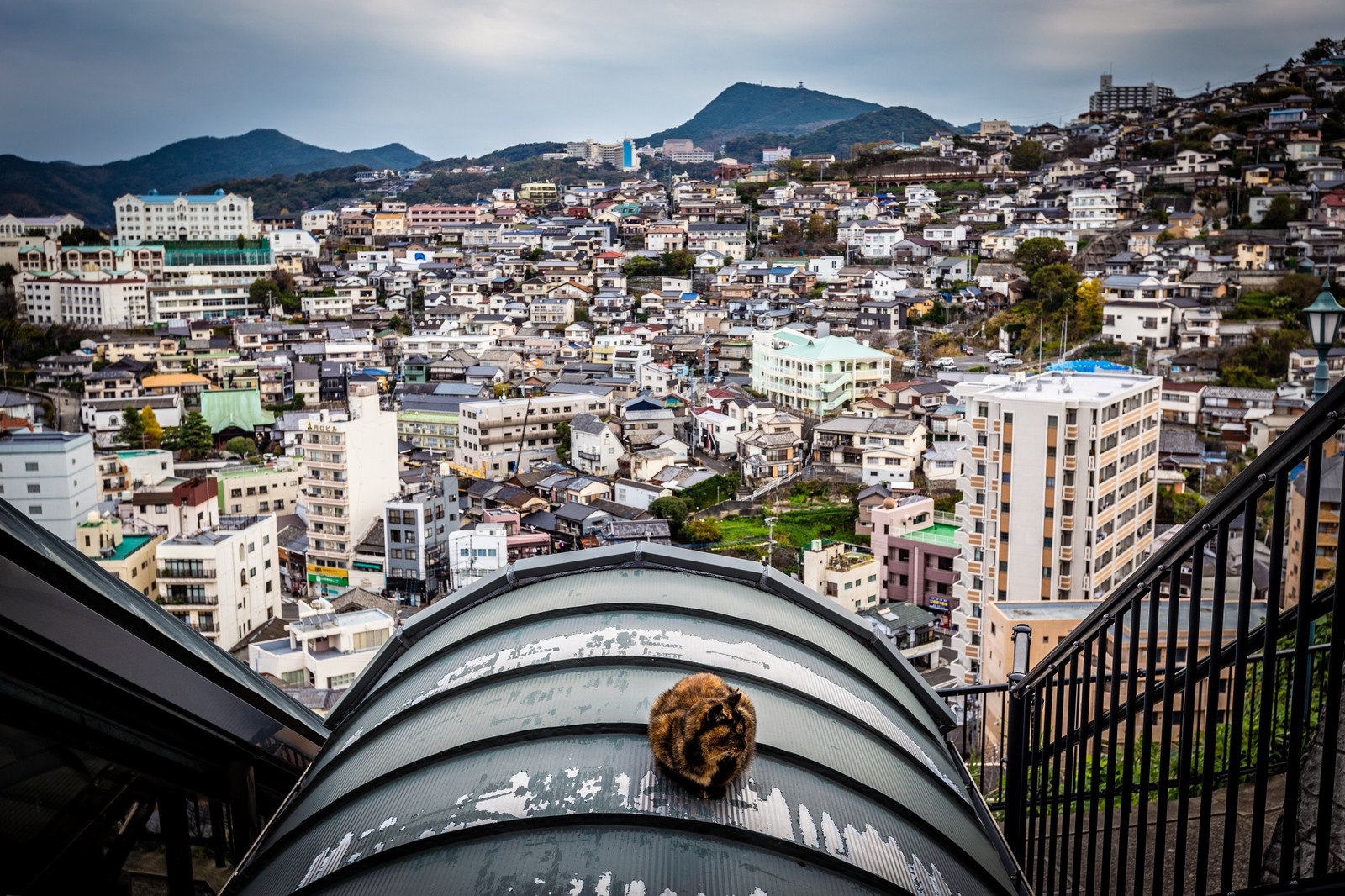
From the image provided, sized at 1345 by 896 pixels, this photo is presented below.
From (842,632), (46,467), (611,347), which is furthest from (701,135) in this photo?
(842,632)

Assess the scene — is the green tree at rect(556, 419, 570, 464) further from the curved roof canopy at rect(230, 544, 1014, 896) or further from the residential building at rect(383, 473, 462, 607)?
the curved roof canopy at rect(230, 544, 1014, 896)

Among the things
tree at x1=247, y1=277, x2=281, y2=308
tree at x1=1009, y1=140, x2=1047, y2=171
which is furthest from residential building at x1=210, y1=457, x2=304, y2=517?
tree at x1=1009, y1=140, x2=1047, y2=171

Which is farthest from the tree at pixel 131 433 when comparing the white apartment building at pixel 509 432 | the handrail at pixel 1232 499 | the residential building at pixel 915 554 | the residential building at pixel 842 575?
the handrail at pixel 1232 499

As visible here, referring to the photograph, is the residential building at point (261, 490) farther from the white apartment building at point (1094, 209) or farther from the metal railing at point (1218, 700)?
the white apartment building at point (1094, 209)

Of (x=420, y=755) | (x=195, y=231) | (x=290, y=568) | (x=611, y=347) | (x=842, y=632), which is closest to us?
(x=420, y=755)

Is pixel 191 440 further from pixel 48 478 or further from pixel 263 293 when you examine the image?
pixel 263 293

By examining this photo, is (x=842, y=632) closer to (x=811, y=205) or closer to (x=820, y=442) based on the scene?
(x=820, y=442)
